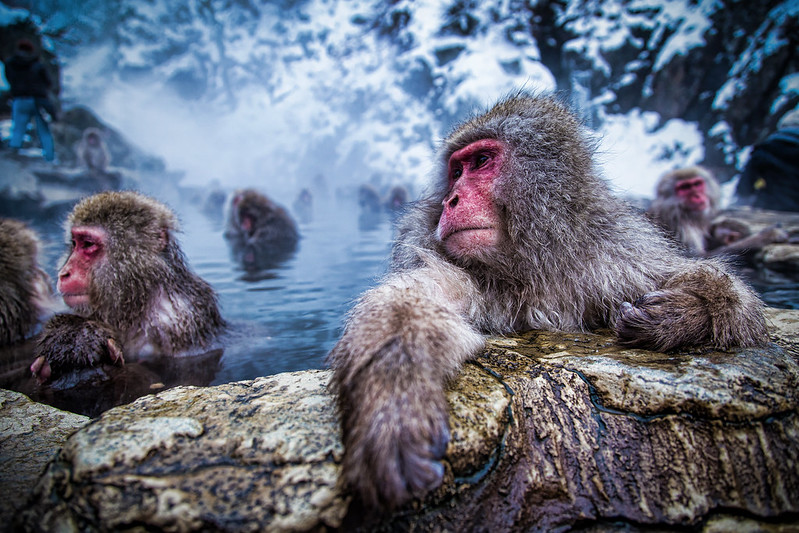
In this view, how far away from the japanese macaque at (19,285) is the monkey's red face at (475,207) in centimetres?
316

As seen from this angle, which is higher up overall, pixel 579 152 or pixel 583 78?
pixel 583 78

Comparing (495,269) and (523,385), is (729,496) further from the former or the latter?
(495,269)

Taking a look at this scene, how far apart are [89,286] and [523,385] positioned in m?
2.57

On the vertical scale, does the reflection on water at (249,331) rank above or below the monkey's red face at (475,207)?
below

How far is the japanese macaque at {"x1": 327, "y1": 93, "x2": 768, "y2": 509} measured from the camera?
1.33 metres

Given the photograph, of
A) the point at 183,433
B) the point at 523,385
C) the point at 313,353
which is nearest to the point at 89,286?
the point at 313,353

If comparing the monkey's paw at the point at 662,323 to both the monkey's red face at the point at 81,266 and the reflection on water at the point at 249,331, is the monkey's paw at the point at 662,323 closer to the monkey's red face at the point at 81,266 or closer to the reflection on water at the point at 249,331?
the reflection on water at the point at 249,331

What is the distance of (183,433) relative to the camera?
3.51ft

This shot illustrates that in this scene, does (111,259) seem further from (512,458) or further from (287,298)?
(512,458)

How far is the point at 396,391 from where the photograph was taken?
947 millimetres

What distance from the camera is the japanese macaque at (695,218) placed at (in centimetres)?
462

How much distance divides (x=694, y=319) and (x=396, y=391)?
1.17 m

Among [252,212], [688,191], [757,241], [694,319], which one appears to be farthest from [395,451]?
[252,212]

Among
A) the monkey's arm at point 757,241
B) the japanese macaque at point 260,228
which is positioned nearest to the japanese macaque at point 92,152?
the japanese macaque at point 260,228
